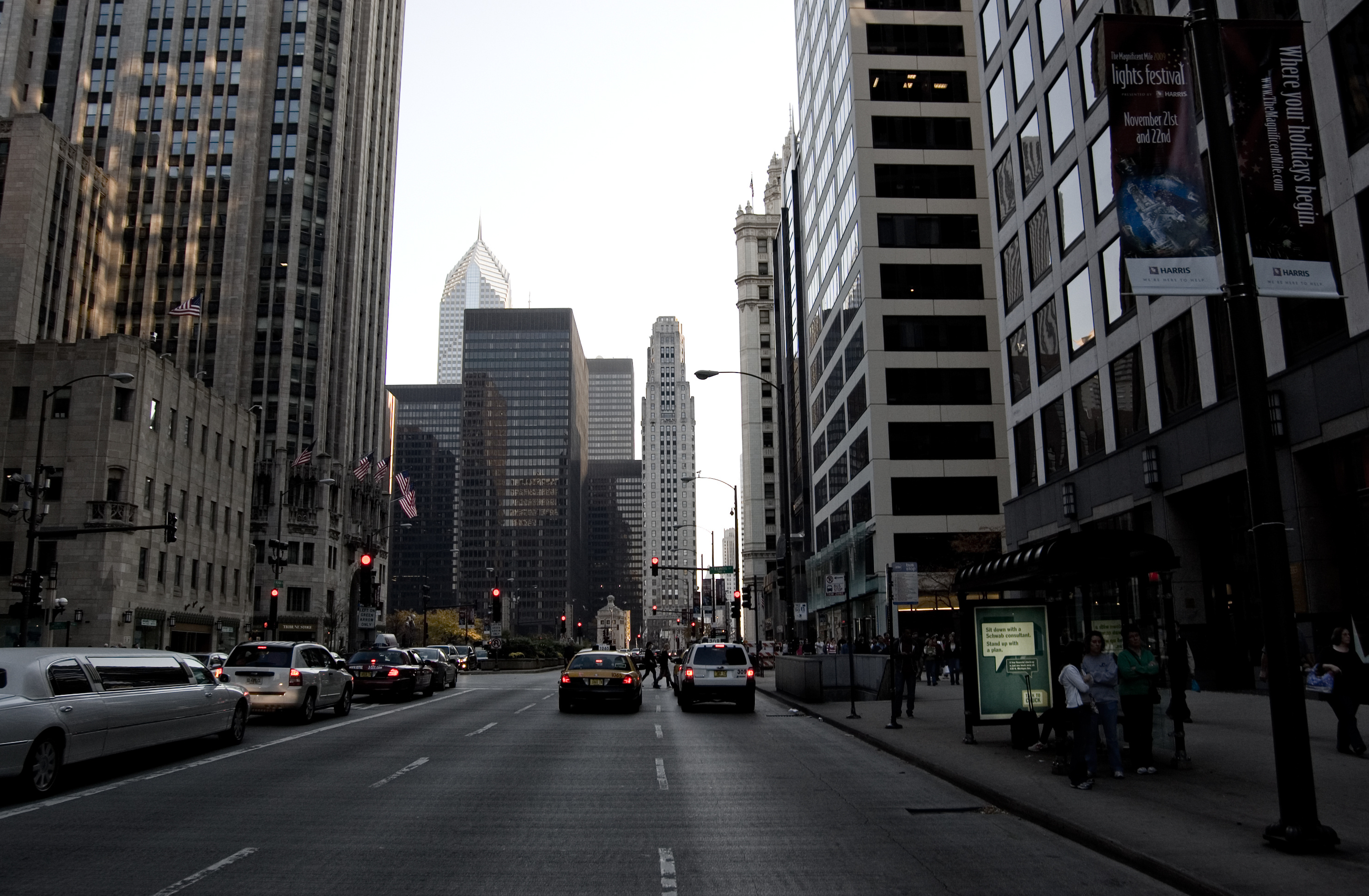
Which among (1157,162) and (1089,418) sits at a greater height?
→ (1089,418)

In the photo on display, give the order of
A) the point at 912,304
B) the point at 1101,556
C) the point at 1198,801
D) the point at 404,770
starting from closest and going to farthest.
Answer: the point at 1198,801 → the point at 404,770 → the point at 1101,556 → the point at 912,304

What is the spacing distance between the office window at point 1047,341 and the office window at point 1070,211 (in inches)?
85.6

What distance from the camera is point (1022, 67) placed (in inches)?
1484

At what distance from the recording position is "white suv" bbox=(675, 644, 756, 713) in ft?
85.3

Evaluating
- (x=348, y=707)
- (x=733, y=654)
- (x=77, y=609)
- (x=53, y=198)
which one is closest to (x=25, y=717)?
(x=348, y=707)

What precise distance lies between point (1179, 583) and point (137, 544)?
48261 mm

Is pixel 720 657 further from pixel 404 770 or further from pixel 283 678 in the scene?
pixel 404 770

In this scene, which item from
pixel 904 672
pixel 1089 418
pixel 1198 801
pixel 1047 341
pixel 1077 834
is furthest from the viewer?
pixel 1047 341

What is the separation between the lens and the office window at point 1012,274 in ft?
126

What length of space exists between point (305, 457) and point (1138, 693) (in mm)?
74033

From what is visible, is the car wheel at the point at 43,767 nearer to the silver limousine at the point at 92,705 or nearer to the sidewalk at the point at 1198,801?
the silver limousine at the point at 92,705

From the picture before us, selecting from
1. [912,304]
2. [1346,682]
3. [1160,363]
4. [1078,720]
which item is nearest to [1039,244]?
[1160,363]

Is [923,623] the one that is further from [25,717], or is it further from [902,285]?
[25,717]

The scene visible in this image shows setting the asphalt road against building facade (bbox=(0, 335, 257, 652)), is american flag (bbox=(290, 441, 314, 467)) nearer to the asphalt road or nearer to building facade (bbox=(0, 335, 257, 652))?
building facade (bbox=(0, 335, 257, 652))
